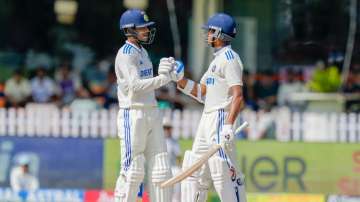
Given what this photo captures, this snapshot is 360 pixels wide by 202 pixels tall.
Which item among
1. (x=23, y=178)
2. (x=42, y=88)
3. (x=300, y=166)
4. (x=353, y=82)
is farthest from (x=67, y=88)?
(x=300, y=166)

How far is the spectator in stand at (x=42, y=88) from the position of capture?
768 inches

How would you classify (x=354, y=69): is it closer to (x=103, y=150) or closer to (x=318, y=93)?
(x=318, y=93)

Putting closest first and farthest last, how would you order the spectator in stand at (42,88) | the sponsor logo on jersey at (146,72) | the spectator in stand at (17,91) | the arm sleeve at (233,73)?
the arm sleeve at (233,73), the sponsor logo on jersey at (146,72), the spectator in stand at (17,91), the spectator in stand at (42,88)

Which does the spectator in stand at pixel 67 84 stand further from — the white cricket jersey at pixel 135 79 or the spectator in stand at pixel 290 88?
the white cricket jersey at pixel 135 79

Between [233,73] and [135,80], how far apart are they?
0.80 metres

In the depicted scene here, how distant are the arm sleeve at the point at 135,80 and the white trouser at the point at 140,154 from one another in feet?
0.81

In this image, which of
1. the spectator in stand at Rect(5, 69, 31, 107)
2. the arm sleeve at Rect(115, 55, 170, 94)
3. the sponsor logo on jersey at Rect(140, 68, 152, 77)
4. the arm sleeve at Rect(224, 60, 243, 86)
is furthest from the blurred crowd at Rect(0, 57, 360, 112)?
the arm sleeve at Rect(224, 60, 243, 86)

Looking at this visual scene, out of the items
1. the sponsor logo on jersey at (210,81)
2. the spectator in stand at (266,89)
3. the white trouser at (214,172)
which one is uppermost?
the sponsor logo on jersey at (210,81)

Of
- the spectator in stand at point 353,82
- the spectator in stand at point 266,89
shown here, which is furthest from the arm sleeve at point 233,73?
the spectator in stand at point 353,82

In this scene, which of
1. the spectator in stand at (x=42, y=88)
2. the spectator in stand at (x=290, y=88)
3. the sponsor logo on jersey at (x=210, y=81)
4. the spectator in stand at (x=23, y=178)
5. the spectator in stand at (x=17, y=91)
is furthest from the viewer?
the spectator in stand at (x=290, y=88)

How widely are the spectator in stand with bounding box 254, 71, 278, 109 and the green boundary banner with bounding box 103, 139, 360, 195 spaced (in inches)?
132

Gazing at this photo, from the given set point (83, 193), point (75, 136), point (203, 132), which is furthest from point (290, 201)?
point (75, 136)

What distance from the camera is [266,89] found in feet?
65.7

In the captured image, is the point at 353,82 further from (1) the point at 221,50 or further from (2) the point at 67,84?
(1) the point at 221,50
